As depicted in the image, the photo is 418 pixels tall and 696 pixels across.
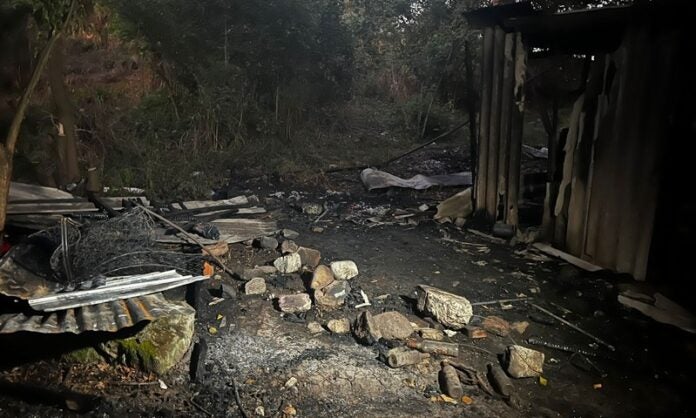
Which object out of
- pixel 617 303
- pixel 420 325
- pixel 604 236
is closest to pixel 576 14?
pixel 604 236

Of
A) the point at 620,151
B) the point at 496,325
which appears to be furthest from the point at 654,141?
the point at 496,325

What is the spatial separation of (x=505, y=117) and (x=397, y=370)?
372 centimetres

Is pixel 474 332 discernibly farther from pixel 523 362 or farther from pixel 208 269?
pixel 208 269

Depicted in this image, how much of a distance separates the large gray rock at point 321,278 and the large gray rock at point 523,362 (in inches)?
67.8

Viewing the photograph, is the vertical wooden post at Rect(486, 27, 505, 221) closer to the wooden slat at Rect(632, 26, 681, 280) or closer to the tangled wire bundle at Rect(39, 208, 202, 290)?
the wooden slat at Rect(632, 26, 681, 280)

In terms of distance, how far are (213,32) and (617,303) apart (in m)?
9.74

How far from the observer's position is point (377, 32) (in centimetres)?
1519

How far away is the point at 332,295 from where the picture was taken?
4.13 m

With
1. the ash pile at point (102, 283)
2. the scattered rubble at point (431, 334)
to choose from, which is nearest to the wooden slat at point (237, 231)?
the ash pile at point (102, 283)

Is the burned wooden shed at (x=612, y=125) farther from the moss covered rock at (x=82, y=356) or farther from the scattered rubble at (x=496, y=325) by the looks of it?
the moss covered rock at (x=82, y=356)

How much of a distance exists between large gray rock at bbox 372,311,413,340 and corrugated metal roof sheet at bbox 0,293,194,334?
5.06ft

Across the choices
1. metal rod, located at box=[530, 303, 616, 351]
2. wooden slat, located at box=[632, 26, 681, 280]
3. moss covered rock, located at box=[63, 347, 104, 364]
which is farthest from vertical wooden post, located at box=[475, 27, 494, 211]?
moss covered rock, located at box=[63, 347, 104, 364]

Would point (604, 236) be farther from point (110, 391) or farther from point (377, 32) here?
point (377, 32)

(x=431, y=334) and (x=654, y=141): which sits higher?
(x=654, y=141)
